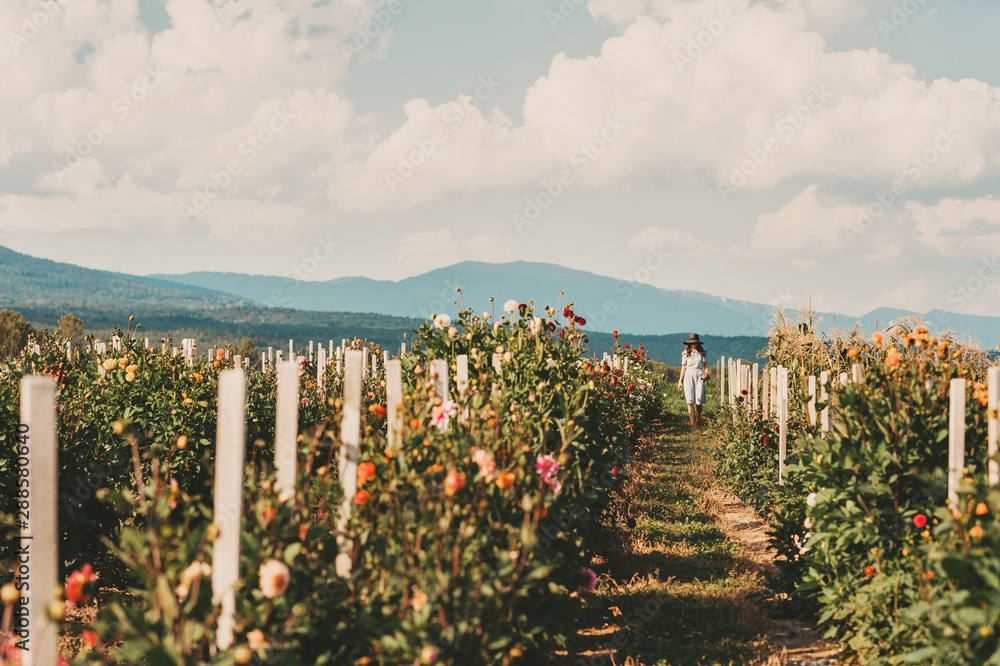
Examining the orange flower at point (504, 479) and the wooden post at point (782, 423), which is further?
the wooden post at point (782, 423)

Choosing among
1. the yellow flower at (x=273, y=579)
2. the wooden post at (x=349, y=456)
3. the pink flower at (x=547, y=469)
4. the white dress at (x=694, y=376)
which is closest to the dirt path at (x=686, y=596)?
the pink flower at (x=547, y=469)

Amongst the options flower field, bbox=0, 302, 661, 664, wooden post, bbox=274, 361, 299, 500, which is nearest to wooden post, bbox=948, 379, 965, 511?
flower field, bbox=0, 302, 661, 664

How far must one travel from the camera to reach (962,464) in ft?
9.85

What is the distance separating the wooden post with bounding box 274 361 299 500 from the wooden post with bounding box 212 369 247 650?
210 millimetres

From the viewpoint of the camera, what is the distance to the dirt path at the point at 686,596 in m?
3.66

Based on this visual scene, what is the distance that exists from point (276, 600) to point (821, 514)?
2.76 m

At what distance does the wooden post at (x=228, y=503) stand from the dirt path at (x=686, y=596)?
2.06 metres

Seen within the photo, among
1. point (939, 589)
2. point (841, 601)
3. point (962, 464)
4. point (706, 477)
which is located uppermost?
point (962, 464)

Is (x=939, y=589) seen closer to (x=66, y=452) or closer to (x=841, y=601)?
(x=841, y=601)

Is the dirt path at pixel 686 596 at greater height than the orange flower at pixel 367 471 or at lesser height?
lesser

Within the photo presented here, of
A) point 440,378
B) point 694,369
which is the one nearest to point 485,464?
point 440,378

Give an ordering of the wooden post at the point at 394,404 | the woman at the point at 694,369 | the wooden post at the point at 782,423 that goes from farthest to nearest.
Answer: the woman at the point at 694,369, the wooden post at the point at 782,423, the wooden post at the point at 394,404

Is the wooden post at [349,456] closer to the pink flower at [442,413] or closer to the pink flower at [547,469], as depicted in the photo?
Answer: the pink flower at [442,413]

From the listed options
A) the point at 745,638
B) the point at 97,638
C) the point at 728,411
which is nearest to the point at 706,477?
the point at 728,411
